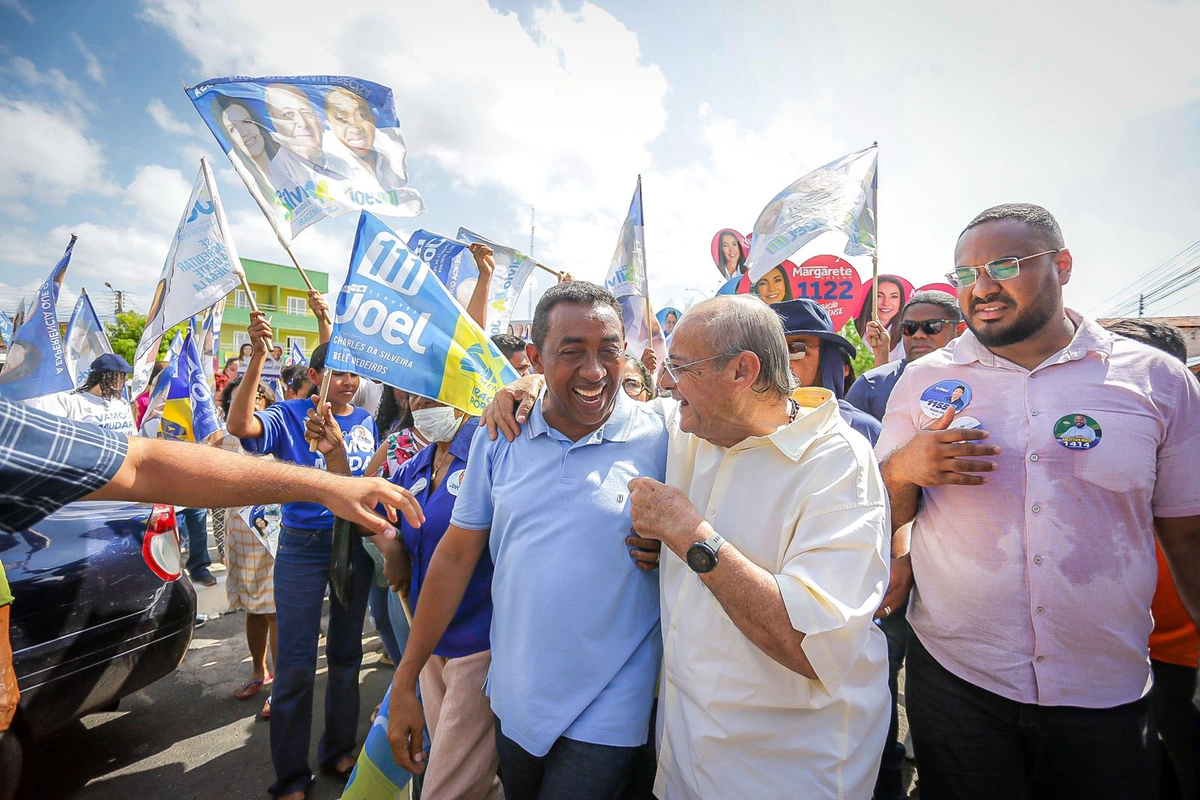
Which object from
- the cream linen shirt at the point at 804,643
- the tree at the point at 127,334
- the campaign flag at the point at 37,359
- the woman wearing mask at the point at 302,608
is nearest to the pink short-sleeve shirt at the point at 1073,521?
the cream linen shirt at the point at 804,643

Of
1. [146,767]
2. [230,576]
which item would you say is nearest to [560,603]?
[146,767]

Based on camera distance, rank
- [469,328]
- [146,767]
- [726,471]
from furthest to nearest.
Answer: [146,767], [469,328], [726,471]

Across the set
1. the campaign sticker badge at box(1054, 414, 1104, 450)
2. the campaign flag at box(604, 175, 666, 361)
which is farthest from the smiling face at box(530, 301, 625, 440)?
the campaign flag at box(604, 175, 666, 361)

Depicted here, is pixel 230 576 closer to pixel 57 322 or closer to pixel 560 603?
pixel 57 322

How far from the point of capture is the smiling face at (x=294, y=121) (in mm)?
3449

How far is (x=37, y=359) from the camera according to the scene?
4.96 metres

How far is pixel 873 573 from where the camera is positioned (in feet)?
4.44

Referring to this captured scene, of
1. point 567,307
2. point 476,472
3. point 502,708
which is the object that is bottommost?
point 502,708

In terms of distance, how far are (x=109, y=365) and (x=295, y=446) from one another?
13.8ft

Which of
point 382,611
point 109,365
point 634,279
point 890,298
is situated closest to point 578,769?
point 382,611

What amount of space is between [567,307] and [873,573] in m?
1.22

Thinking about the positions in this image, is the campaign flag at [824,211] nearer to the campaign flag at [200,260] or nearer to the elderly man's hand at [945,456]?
the elderly man's hand at [945,456]

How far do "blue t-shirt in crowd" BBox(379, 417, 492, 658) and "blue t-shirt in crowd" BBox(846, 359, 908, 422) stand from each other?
2336 millimetres

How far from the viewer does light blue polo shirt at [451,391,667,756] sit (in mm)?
1632
